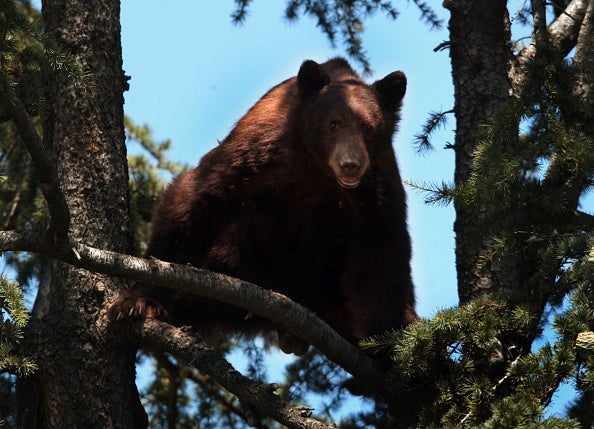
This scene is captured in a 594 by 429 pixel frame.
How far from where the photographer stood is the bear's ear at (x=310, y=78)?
5922mm

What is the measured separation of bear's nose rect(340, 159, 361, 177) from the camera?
5.22m

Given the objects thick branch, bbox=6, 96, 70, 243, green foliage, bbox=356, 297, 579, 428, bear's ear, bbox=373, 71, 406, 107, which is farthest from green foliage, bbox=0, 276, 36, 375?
bear's ear, bbox=373, 71, 406, 107

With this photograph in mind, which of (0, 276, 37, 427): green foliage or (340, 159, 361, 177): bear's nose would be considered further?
(340, 159, 361, 177): bear's nose

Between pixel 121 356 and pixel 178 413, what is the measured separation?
1.76m

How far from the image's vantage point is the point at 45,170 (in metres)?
3.58

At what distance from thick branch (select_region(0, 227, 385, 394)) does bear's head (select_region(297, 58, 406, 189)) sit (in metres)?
1.10

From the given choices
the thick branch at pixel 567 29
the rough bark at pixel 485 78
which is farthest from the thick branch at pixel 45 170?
the thick branch at pixel 567 29

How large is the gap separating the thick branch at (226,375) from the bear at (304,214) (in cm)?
40

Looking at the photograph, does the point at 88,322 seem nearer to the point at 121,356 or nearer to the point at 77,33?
the point at 121,356

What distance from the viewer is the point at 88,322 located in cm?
500

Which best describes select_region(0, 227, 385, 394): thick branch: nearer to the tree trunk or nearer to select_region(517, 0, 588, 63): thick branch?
the tree trunk

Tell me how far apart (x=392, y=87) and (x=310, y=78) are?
57 cm

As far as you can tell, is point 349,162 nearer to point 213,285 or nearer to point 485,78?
point 485,78

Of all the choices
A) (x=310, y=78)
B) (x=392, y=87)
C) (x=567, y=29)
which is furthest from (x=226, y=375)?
Result: (x=567, y=29)
